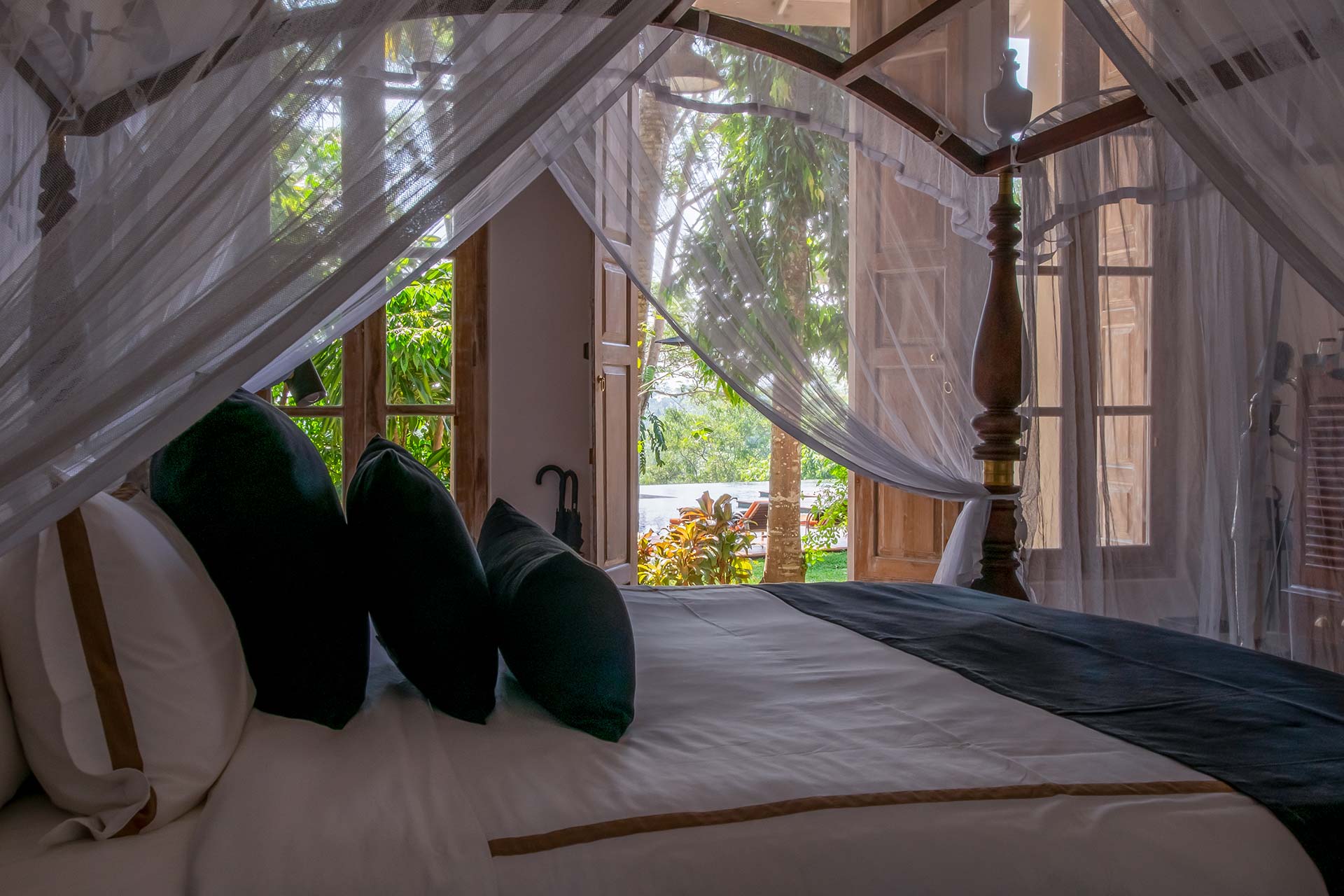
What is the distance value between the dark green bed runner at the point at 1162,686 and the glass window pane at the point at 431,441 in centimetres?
268

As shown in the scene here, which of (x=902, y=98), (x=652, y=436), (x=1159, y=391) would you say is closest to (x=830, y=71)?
(x=902, y=98)

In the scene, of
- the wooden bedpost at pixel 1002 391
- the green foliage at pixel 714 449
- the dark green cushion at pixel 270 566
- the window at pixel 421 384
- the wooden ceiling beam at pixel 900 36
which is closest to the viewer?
the dark green cushion at pixel 270 566

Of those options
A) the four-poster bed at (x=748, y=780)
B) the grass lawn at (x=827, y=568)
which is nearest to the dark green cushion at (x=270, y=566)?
the four-poster bed at (x=748, y=780)

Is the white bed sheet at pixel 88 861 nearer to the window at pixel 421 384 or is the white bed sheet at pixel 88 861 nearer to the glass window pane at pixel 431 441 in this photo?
the window at pixel 421 384

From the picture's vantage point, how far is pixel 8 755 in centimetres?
102

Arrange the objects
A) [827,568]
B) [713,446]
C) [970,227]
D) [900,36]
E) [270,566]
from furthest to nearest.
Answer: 1. [713,446]
2. [827,568]
3. [970,227]
4. [900,36]
5. [270,566]

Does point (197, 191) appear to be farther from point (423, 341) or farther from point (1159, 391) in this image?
point (423, 341)

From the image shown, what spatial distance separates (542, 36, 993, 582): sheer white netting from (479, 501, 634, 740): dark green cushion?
135 centimetres

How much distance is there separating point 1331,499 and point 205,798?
2.58m

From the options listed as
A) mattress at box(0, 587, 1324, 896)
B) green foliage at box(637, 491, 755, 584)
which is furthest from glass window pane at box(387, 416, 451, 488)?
mattress at box(0, 587, 1324, 896)

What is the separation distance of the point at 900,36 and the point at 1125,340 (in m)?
1.10

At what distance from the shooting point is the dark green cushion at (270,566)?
1.28m

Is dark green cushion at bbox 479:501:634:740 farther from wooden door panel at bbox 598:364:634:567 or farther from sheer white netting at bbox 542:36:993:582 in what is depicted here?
wooden door panel at bbox 598:364:634:567

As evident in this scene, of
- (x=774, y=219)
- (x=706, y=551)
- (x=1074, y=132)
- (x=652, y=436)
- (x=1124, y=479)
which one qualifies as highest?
(x=1074, y=132)
